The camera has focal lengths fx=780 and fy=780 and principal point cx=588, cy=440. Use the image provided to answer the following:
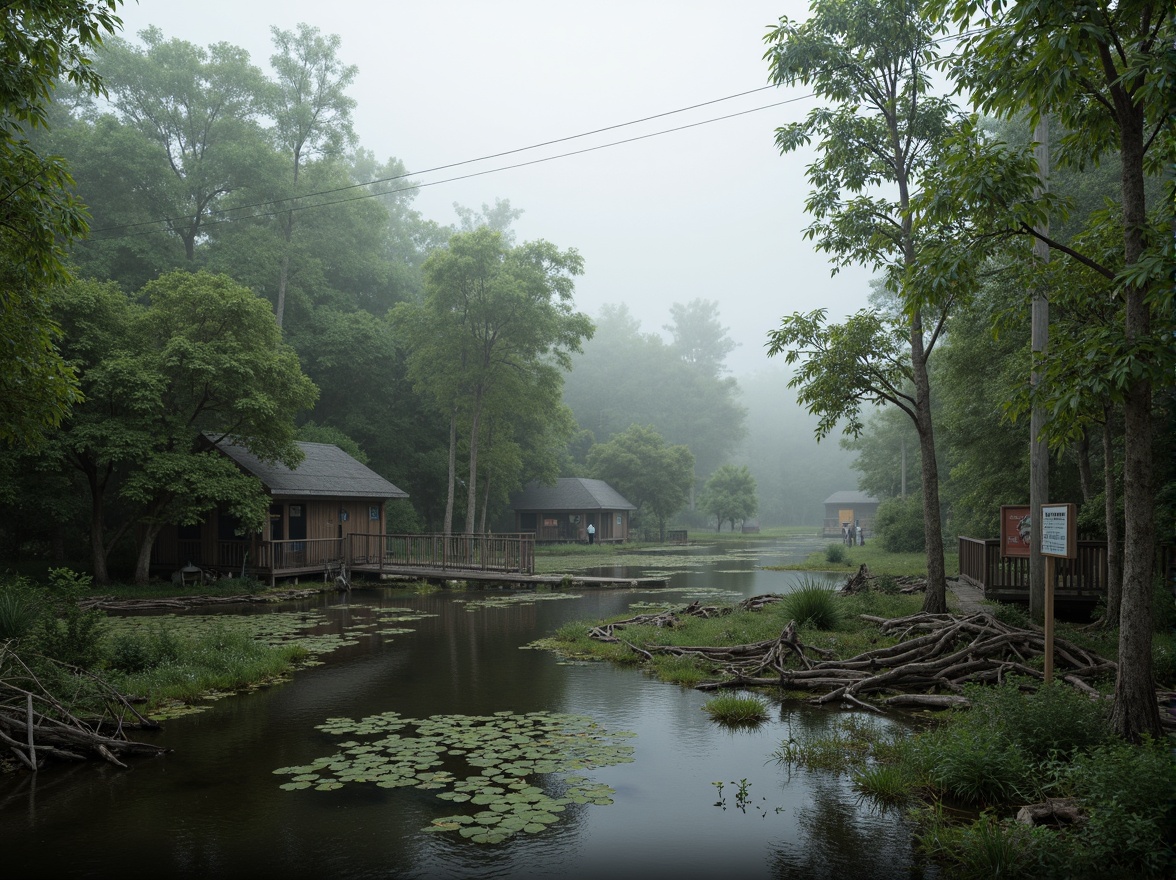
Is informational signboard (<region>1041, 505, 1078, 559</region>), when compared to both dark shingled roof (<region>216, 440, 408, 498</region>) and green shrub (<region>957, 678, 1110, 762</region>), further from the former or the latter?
dark shingled roof (<region>216, 440, 408, 498</region>)

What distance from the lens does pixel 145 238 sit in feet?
122

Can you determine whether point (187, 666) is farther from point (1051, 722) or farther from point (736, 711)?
point (1051, 722)

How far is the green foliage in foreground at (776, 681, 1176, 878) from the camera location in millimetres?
4652

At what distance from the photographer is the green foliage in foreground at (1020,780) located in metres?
4.65

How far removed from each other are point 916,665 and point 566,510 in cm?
4062

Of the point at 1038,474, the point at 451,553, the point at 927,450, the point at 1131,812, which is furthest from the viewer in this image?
the point at 451,553

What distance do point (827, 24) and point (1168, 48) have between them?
31.7 ft

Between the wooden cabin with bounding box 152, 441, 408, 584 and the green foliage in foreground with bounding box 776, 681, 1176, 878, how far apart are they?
19187mm

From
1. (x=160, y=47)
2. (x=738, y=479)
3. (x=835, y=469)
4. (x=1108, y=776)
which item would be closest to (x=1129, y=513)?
(x=1108, y=776)

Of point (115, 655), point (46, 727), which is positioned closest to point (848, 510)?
point (115, 655)

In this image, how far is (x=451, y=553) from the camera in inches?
1025

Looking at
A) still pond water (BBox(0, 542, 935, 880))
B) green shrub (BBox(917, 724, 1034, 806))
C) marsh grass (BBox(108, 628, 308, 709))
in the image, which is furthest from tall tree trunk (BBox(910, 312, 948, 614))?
marsh grass (BBox(108, 628, 308, 709))

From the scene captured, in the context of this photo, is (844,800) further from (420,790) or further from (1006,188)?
(1006,188)

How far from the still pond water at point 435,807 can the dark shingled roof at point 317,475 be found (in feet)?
47.4
